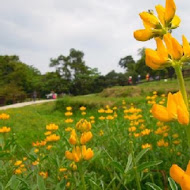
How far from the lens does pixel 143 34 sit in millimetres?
784

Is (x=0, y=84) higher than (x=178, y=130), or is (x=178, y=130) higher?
(x=0, y=84)

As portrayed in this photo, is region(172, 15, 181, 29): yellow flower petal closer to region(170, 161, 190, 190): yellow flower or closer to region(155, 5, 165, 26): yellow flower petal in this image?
region(155, 5, 165, 26): yellow flower petal

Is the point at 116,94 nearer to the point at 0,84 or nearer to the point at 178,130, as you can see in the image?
the point at 178,130

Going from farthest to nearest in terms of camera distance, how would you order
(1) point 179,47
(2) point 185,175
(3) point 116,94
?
(3) point 116,94
(1) point 179,47
(2) point 185,175

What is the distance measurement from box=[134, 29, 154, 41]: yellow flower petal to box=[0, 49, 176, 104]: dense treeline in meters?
27.6

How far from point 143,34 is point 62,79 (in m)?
31.4

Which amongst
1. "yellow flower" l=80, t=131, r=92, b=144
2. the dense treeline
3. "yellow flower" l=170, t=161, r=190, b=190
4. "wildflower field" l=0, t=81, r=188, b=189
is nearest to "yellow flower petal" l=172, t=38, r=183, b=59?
"yellow flower" l=170, t=161, r=190, b=190

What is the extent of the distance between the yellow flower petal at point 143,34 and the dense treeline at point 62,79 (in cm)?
2759

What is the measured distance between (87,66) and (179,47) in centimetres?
3531

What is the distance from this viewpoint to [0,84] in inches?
1284

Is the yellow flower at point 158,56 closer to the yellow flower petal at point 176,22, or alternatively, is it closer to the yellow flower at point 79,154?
the yellow flower petal at point 176,22

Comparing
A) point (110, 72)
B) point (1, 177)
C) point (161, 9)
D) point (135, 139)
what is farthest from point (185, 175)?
point (110, 72)

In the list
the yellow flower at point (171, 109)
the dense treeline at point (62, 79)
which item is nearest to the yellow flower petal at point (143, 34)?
the yellow flower at point (171, 109)

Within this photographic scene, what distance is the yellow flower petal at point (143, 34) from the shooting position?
770mm
